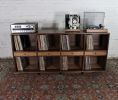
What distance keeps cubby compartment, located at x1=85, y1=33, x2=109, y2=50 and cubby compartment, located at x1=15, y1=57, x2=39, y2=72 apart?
38.2 inches

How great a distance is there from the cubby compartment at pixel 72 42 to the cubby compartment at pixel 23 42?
480mm

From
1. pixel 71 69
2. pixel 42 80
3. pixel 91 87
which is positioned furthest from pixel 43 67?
pixel 91 87

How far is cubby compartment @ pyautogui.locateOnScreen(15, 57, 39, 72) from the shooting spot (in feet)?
8.94

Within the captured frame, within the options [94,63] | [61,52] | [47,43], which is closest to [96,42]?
[94,63]

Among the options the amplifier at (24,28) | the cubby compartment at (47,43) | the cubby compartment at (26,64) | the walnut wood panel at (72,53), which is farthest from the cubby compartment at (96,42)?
the cubby compartment at (26,64)

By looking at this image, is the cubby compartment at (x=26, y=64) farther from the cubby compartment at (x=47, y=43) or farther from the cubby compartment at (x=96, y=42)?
the cubby compartment at (x=96, y=42)

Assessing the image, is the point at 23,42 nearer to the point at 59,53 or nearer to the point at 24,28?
the point at 24,28

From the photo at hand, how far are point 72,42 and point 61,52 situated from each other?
409 mm

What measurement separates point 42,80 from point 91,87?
0.76m

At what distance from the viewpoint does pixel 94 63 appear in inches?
117

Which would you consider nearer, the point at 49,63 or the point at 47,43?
the point at 47,43

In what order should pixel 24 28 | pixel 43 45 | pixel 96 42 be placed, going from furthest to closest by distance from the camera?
pixel 96 42 < pixel 43 45 < pixel 24 28

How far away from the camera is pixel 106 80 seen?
2.56 m

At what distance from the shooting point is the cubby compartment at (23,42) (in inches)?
102
